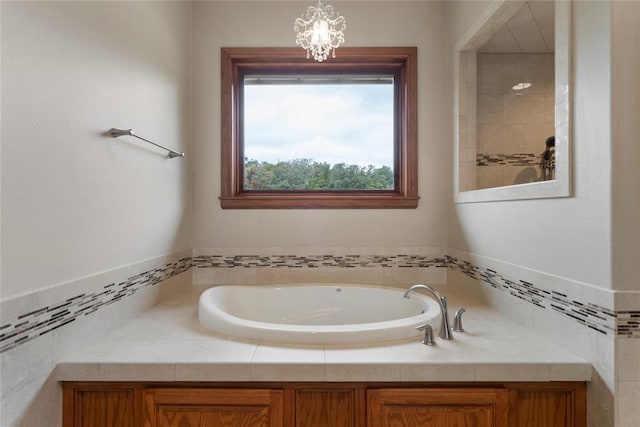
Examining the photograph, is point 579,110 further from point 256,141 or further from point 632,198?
point 256,141

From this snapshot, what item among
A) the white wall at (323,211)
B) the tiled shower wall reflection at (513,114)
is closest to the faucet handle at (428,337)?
the white wall at (323,211)

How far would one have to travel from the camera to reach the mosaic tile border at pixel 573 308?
1017 millimetres

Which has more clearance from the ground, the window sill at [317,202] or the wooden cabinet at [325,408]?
the window sill at [317,202]

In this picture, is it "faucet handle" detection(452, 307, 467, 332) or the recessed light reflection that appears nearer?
"faucet handle" detection(452, 307, 467, 332)

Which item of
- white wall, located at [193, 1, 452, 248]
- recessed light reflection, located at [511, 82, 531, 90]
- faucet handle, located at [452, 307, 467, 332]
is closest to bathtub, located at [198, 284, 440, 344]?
faucet handle, located at [452, 307, 467, 332]

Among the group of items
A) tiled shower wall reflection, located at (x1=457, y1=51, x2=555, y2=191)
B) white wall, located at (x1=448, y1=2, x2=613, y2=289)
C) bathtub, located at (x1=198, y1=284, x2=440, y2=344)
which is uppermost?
tiled shower wall reflection, located at (x1=457, y1=51, x2=555, y2=191)

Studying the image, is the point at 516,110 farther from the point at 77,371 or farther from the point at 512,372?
the point at 77,371

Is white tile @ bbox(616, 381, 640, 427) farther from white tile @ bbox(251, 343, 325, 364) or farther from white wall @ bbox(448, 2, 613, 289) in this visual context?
white tile @ bbox(251, 343, 325, 364)

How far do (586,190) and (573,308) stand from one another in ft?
1.38

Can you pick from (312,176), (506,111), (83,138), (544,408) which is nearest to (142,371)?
(83,138)

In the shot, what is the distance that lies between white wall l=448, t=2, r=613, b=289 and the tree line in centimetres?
112

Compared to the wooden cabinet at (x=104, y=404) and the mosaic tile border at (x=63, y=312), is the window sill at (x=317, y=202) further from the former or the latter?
the wooden cabinet at (x=104, y=404)

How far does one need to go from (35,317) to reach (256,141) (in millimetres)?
1689

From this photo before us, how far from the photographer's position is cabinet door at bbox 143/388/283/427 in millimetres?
1094
